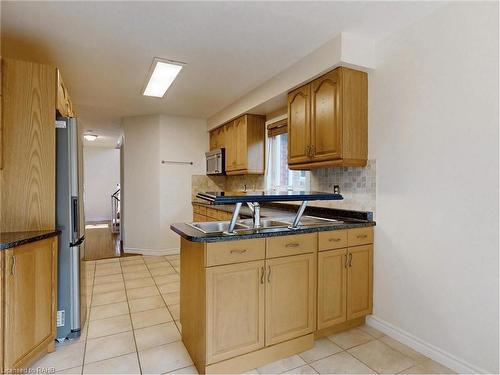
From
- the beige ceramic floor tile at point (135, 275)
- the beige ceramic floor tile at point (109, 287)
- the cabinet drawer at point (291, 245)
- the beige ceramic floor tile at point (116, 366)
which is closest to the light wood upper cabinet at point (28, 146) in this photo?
the beige ceramic floor tile at point (116, 366)

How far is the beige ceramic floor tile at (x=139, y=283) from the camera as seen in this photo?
3.40 meters

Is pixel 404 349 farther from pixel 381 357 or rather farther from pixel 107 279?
pixel 107 279

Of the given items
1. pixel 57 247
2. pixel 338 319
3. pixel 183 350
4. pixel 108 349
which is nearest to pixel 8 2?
pixel 57 247

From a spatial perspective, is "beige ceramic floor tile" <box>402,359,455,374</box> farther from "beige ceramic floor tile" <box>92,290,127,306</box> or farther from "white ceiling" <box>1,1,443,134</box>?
"beige ceramic floor tile" <box>92,290,127,306</box>

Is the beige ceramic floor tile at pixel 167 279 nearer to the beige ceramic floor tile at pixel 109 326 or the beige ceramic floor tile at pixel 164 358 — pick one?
the beige ceramic floor tile at pixel 109 326

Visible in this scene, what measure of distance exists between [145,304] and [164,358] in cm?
101

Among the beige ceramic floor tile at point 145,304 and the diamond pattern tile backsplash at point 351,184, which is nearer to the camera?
the diamond pattern tile backsplash at point 351,184

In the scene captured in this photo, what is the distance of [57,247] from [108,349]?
826 millimetres

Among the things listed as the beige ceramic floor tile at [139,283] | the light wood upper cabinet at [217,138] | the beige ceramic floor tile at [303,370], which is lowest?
the beige ceramic floor tile at [139,283]

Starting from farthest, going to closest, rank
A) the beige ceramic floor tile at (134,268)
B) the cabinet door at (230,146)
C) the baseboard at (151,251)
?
the baseboard at (151,251) → the cabinet door at (230,146) → the beige ceramic floor tile at (134,268)

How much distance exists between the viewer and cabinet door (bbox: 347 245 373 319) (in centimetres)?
234

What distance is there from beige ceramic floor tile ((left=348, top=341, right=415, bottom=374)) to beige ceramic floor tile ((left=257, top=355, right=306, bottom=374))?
1.35 ft

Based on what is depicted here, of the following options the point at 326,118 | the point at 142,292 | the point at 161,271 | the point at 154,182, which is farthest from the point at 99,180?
the point at 326,118

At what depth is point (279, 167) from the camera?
159 inches
